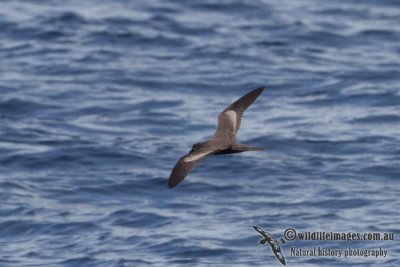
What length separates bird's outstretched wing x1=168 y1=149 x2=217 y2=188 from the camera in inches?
403

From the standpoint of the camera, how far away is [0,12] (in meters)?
22.8

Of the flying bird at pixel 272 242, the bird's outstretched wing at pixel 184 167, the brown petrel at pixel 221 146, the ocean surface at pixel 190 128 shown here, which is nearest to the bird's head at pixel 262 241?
the flying bird at pixel 272 242

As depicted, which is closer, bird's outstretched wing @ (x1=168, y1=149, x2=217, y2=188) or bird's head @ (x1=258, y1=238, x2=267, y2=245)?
bird's outstretched wing @ (x1=168, y1=149, x2=217, y2=188)

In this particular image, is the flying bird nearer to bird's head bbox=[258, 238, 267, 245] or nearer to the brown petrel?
bird's head bbox=[258, 238, 267, 245]

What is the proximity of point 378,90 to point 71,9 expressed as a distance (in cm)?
662

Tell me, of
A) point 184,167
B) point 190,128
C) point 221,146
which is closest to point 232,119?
point 221,146

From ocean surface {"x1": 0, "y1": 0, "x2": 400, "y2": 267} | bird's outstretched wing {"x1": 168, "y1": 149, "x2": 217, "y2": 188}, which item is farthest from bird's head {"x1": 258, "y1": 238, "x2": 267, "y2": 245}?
bird's outstretched wing {"x1": 168, "y1": 149, "x2": 217, "y2": 188}

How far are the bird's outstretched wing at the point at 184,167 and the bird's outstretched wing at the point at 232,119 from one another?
2.88 ft

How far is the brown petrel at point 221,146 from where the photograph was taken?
10359 millimetres

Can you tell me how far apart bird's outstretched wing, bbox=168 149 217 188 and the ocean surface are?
100.0 inches

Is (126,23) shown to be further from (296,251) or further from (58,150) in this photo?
(296,251)

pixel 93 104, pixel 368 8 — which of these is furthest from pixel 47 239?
pixel 368 8

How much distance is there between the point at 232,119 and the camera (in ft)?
38.9

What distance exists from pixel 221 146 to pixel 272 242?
2.69 metres
